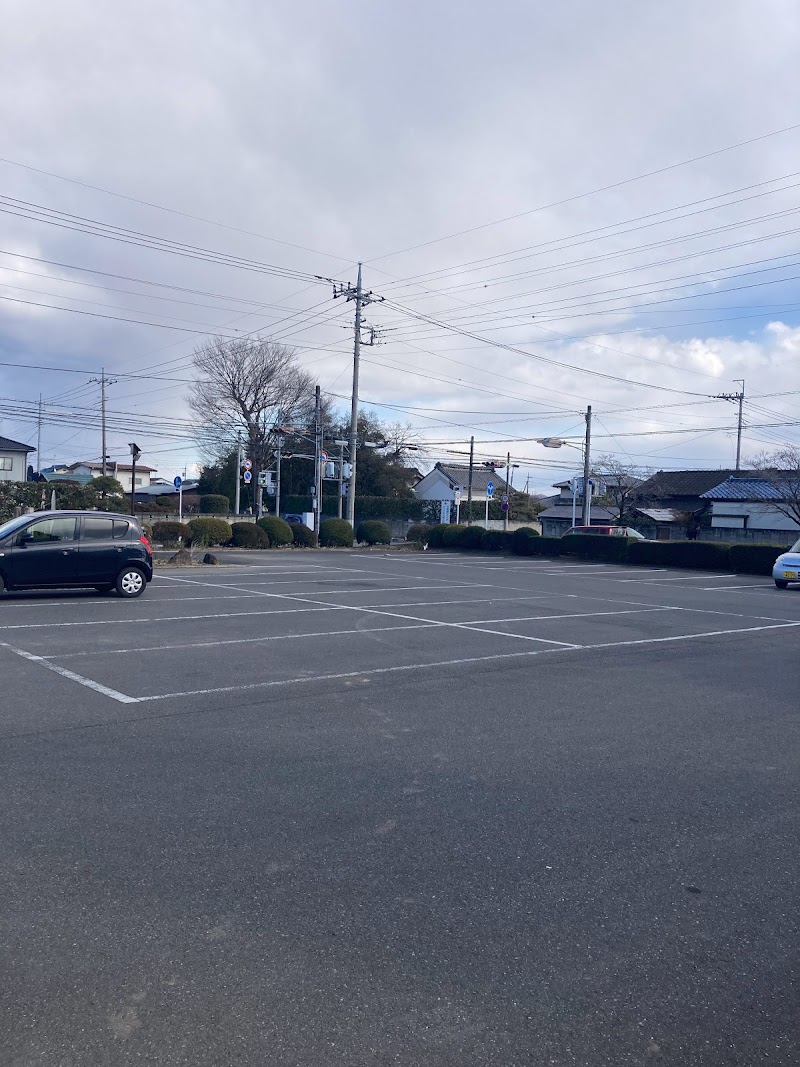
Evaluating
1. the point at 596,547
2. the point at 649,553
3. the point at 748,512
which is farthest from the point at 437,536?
the point at 748,512

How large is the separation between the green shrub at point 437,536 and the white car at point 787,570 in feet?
67.0

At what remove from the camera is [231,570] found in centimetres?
2477

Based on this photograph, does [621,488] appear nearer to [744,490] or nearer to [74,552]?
[744,490]

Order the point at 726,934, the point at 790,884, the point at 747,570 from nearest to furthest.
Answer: the point at 726,934 → the point at 790,884 → the point at 747,570

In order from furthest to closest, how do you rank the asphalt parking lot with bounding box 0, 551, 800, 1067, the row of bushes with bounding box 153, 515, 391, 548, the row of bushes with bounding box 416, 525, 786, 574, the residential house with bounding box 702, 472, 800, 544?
the residential house with bounding box 702, 472, 800, 544 → the row of bushes with bounding box 153, 515, 391, 548 → the row of bushes with bounding box 416, 525, 786, 574 → the asphalt parking lot with bounding box 0, 551, 800, 1067

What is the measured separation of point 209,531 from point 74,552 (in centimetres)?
2131

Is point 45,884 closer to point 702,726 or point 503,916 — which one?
point 503,916

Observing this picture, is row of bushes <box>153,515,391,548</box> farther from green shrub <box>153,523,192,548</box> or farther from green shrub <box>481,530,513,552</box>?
green shrub <box>481,530,513,552</box>

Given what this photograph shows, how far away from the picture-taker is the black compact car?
1454 centimetres

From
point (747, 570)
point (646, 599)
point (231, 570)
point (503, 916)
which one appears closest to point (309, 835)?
point (503, 916)

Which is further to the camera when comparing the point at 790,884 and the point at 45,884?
the point at 790,884

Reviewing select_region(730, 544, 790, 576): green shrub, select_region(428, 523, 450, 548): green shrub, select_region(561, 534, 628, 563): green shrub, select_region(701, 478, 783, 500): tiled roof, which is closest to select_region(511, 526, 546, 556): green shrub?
select_region(561, 534, 628, 563): green shrub

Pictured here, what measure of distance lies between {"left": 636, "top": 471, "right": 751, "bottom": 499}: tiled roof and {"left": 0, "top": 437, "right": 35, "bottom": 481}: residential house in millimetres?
40046

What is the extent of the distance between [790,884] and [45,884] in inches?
148
